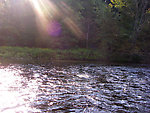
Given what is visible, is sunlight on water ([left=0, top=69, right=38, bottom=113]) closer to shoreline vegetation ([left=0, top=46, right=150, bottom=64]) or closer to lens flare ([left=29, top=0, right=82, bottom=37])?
shoreline vegetation ([left=0, top=46, right=150, bottom=64])

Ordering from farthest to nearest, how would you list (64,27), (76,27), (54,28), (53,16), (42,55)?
(76,27) < (64,27) < (54,28) < (53,16) < (42,55)

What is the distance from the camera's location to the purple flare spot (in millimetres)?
51844

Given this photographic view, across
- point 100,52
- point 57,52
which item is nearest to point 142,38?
point 100,52

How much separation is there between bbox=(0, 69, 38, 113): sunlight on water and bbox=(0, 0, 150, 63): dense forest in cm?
3353

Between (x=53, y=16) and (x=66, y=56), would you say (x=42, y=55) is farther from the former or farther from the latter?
(x=53, y=16)

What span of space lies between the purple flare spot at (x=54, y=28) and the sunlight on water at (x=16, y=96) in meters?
39.2

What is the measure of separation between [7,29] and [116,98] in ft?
144

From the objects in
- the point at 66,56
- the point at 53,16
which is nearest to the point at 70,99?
the point at 66,56

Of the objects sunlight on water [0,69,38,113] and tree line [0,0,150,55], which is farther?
tree line [0,0,150,55]

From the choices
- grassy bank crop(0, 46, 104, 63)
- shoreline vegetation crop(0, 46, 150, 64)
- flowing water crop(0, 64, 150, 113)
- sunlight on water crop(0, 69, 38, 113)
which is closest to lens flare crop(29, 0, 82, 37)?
shoreline vegetation crop(0, 46, 150, 64)

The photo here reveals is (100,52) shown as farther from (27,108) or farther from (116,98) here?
(27,108)

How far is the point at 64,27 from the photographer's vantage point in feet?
173

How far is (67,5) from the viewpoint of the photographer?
54.0 meters

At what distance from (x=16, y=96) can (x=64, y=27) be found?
43.8 meters
